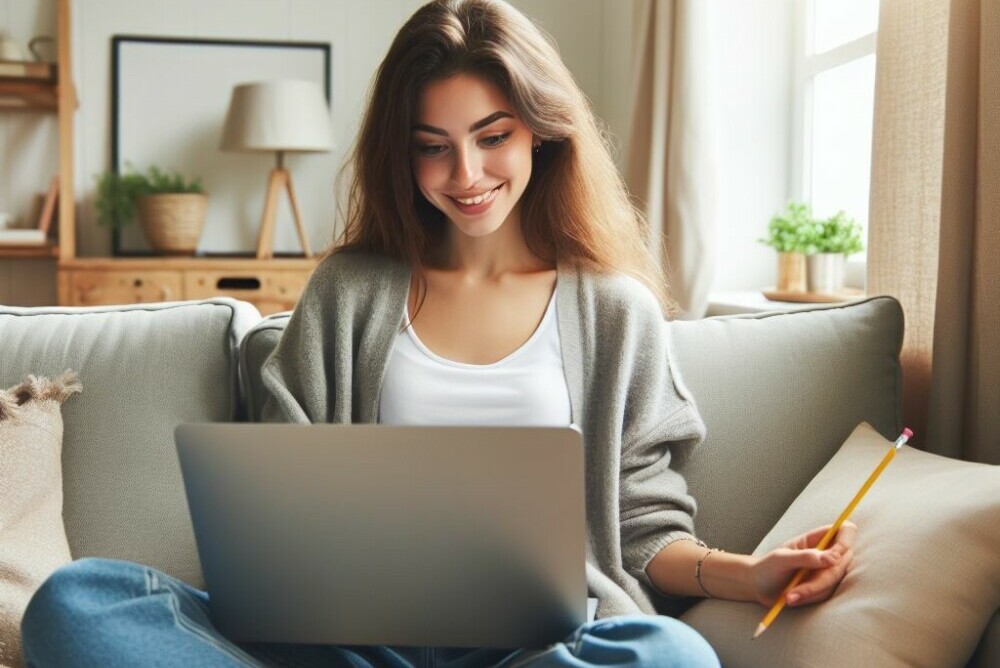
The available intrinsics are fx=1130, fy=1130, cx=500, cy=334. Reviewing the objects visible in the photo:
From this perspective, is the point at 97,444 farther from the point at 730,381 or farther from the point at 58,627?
the point at 730,381

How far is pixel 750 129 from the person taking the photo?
3.15 metres

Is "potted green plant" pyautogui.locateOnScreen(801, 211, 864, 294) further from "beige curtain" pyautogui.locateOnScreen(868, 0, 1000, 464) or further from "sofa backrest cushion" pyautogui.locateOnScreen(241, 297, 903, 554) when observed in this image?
"sofa backrest cushion" pyautogui.locateOnScreen(241, 297, 903, 554)

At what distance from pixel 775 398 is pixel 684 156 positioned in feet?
4.36

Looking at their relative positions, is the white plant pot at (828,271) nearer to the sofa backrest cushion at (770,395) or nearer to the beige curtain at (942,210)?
the beige curtain at (942,210)

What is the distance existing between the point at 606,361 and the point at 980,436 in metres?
0.51

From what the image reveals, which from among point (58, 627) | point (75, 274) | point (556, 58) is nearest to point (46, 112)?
point (75, 274)

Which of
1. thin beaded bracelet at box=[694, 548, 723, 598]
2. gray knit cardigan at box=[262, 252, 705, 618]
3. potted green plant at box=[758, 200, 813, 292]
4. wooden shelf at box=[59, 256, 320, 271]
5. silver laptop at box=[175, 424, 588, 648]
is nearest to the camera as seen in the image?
silver laptop at box=[175, 424, 588, 648]

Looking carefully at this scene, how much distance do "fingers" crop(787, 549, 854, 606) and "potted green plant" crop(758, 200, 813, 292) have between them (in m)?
1.55

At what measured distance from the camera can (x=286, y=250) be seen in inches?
163

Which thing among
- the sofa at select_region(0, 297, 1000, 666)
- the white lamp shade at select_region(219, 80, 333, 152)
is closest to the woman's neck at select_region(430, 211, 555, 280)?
the sofa at select_region(0, 297, 1000, 666)

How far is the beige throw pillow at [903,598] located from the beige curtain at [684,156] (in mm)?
1546

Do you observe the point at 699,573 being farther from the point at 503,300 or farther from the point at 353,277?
the point at 353,277

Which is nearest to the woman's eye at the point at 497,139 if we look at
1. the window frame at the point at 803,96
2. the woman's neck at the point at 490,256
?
the woman's neck at the point at 490,256

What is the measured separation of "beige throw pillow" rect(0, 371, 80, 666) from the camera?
4.51ft
